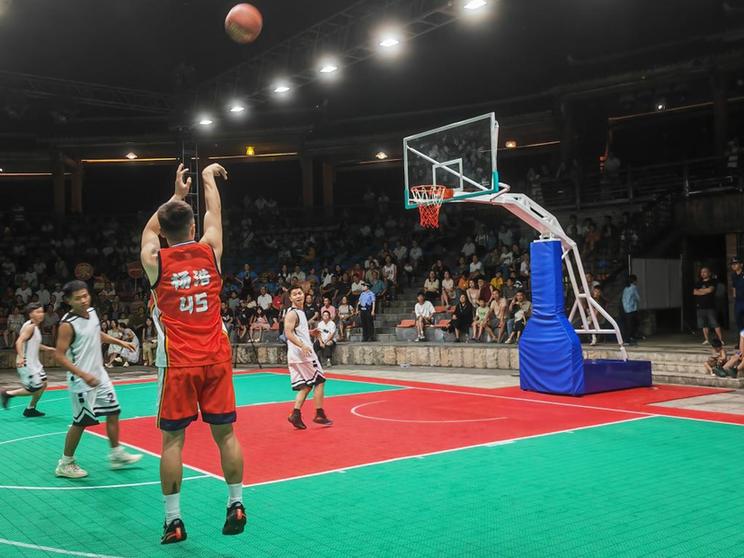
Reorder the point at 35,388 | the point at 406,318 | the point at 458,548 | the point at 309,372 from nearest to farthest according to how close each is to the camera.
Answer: the point at 458,548 < the point at 309,372 < the point at 35,388 < the point at 406,318

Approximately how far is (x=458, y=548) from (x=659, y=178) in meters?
19.5

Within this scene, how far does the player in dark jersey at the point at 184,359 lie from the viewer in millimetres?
4336

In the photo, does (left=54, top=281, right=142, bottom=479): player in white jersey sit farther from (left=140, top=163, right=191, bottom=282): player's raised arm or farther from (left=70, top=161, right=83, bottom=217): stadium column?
(left=70, top=161, right=83, bottom=217): stadium column

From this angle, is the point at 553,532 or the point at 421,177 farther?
the point at 421,177

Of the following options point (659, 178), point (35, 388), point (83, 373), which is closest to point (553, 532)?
point (83, 373)

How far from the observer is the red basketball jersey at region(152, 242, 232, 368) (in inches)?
172

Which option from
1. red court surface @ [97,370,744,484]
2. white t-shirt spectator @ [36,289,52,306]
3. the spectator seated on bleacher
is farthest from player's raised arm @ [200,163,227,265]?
white t-shirt spectator @ [36,289,52,306]

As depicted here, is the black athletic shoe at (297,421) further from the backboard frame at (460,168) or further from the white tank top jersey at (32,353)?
the backboard frame at (460,168)

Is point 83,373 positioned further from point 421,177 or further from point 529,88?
point 529,88

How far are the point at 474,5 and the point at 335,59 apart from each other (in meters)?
4.17

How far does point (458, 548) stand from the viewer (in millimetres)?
4508

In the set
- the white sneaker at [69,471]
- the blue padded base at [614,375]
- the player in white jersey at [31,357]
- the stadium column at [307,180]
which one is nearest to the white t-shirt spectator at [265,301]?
the stadium column at [307,180]

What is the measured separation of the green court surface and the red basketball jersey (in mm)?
1243

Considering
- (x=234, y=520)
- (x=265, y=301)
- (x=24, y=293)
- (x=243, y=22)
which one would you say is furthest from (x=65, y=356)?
(x=24, y=293)
